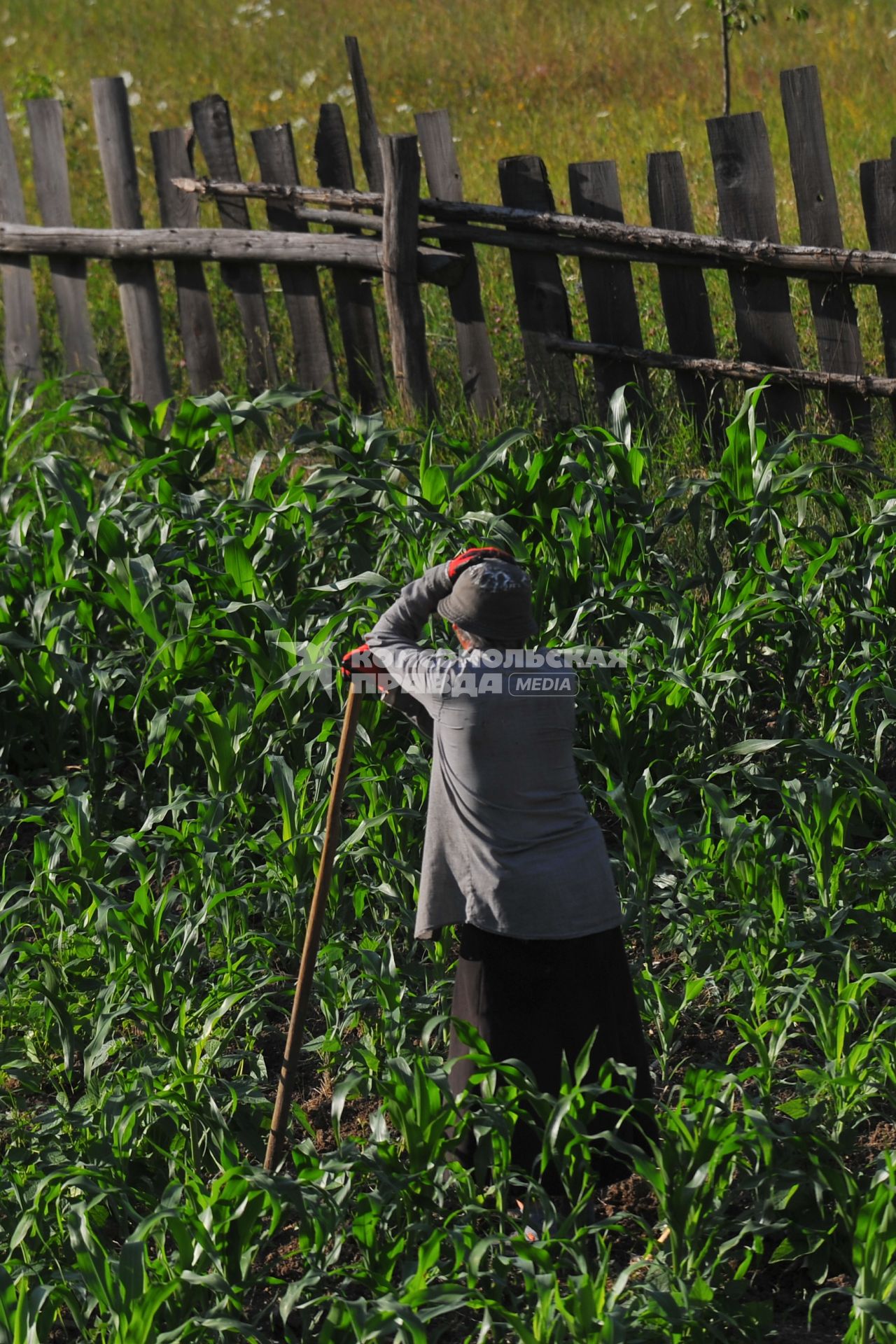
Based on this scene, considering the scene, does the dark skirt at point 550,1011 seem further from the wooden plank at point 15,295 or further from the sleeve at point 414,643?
the wooden plank at point 15,295

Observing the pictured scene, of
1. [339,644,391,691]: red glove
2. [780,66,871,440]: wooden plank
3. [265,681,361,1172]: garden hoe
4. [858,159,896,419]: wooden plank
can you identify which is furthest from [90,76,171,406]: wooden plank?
[265,681,361,1172]: garden hoe

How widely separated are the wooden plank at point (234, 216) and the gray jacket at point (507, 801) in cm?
450

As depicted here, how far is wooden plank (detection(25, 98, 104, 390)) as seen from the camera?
7.34 m

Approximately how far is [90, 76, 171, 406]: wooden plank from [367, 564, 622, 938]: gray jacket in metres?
4.81

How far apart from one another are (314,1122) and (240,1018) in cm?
31

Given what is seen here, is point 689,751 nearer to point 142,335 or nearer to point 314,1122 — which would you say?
point 314,1122

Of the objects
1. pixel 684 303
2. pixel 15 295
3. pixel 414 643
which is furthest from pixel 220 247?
pixel 414 643

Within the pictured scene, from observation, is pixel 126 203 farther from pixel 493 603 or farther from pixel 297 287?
pixel 493 603

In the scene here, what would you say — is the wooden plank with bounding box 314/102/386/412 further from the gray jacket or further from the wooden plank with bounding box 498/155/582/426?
the gray jacket

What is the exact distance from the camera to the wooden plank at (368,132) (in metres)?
6.35

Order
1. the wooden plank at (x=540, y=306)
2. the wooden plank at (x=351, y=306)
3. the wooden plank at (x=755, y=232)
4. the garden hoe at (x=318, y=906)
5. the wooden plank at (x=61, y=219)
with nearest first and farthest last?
the garden hoe at (x=318, y=906) → the wooden plank at (x=755, y=232) → the wooden plank at (x=540, y=306) → the wooden plank at (x=351, y=306) → the wooden plank at (x=61, y=219)

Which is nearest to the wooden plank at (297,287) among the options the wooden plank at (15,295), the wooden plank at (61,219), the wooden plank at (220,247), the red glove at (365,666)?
the wooden plank at (220,247)

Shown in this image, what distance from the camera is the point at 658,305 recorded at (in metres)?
7.61

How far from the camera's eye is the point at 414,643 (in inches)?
117
